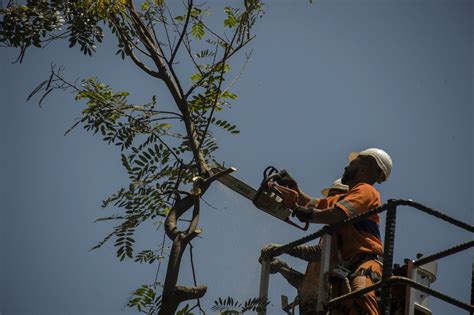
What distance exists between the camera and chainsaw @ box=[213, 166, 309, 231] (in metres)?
9.06

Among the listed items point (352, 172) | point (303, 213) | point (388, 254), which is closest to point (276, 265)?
point (303, 213)

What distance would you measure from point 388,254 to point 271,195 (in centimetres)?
199

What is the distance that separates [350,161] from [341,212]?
1.18 metres

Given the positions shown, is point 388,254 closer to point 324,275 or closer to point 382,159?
point 324,275

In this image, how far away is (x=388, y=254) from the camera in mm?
7344

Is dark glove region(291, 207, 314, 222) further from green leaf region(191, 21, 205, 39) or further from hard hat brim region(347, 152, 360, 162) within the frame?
green leaf region(191, 21, 205, 39)

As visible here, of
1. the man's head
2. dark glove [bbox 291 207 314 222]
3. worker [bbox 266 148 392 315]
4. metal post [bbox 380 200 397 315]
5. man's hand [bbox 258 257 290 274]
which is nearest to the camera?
metal post [bbox 380 200 397 315]

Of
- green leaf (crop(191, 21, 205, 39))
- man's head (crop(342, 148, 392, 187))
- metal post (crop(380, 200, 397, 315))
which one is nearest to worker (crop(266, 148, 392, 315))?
man's head (crop(342, 148, 392, 187))

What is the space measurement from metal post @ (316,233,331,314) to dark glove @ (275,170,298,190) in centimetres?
123

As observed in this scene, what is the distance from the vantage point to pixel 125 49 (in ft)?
31.1

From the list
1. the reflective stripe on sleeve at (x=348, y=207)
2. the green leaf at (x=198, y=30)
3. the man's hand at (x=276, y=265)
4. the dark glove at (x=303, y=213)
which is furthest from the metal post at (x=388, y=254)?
the green leaf at (x=198, y=30)

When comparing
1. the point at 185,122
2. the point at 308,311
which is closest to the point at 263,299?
the point at 308,311

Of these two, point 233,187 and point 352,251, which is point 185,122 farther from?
point 352,251

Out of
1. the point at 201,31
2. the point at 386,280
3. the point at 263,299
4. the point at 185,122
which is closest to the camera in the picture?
the point at 386,280
